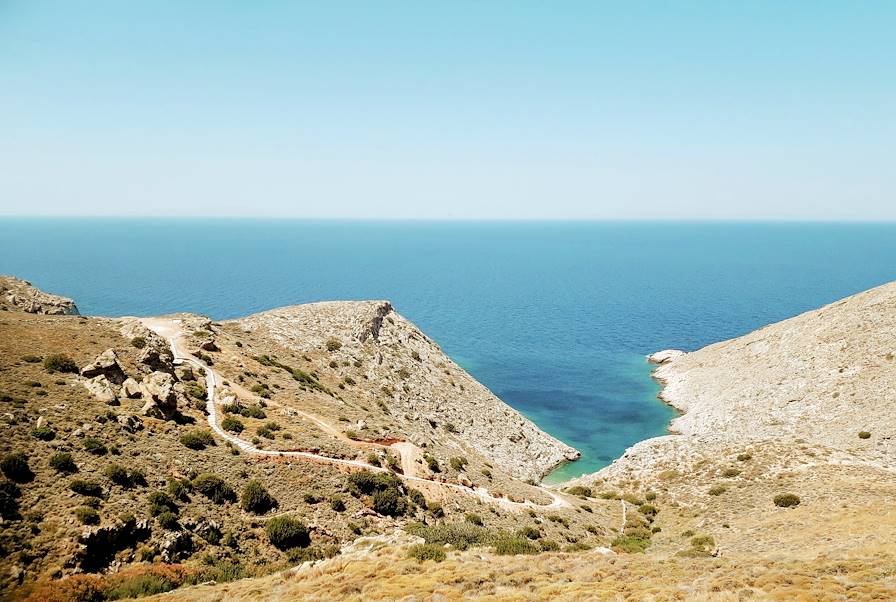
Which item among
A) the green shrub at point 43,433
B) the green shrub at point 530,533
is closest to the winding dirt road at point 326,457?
the green shrub at point 530,533

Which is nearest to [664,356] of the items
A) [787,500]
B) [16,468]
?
[787,500]

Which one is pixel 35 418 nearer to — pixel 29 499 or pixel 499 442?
pixel 29 499

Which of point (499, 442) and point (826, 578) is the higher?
point (826, 578)

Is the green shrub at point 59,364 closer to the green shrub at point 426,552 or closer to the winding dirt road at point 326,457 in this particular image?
the winding dirt road at point 326,457

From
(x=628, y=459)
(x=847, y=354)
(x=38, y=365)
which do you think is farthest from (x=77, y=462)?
(x=847, y=354)

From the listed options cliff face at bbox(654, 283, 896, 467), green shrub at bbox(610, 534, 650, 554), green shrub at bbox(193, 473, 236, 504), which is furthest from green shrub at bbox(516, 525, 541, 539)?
cliff face at bbox(654, 283, 896, 467)

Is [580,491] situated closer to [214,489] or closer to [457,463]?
[457,463]
